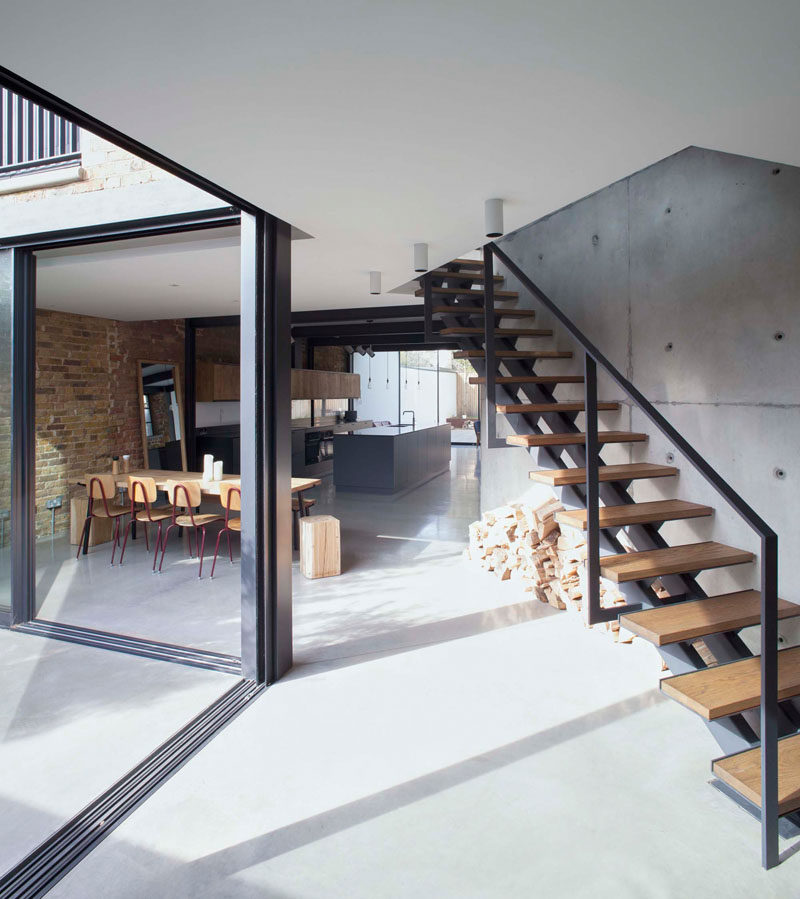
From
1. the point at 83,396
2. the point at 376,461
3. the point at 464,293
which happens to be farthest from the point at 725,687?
the point at 376,461

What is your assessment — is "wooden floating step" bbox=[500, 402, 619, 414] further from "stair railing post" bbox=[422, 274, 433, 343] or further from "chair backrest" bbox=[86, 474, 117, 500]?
"chair backrest" bbox=[86, 474, 117, 500]

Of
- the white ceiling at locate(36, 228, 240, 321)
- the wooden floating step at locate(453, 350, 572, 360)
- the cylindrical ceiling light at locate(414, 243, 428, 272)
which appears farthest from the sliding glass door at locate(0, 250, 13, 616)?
the wooden floating step at locate(453, 350, 572, 360)

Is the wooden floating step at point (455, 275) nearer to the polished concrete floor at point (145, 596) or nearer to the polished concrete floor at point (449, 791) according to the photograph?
the polished concrete floor at point (449, 791)

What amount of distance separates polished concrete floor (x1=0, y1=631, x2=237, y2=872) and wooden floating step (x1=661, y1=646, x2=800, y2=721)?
2.27 m

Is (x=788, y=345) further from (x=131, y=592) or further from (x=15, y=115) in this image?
(x=15, y=115)

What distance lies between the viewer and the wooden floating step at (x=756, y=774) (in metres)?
2.06

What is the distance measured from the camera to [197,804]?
2.41 meters

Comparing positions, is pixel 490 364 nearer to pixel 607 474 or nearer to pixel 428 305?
pixel 607 474

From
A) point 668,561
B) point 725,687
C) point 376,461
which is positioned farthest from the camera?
point 376,461

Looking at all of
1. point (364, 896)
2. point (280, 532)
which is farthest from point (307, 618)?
point (364, 896)

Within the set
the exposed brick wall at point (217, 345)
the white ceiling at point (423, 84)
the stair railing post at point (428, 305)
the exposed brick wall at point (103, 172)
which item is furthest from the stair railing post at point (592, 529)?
the exposed brick wall at point (217, 345)

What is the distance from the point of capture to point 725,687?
233cm

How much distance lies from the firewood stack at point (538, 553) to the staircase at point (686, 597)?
2.62ft

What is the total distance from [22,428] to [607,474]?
3975 millimetres
